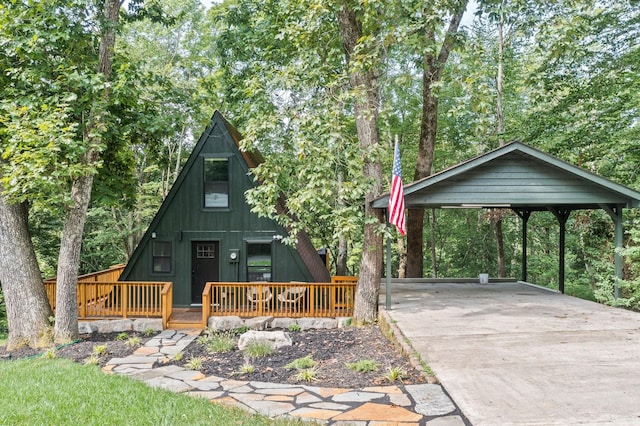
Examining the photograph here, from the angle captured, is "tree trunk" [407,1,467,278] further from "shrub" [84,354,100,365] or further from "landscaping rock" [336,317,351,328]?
"shrub" [84,354,100,365]

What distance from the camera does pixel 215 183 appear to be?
11656 mm

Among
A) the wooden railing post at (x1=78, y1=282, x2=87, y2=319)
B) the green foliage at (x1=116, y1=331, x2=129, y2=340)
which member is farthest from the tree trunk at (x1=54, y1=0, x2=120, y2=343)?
the wooden railing post at (x1=78, y1=282, x2=87, y2=319)

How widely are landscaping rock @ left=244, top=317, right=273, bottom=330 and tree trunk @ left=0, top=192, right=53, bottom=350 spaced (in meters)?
3.80

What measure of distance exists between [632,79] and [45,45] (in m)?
12.7

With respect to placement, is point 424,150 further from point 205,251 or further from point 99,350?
point 99,350

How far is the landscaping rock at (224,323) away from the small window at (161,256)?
2.63 m

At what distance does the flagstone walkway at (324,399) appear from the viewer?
13.4 feet

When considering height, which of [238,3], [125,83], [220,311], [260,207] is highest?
[238,3]

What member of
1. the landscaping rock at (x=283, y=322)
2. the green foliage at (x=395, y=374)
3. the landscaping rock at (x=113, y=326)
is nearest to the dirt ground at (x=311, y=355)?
the green foliage at (x=395, y=374)

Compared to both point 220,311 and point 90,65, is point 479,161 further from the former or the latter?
point 90,65

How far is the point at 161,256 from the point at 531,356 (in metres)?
9.03

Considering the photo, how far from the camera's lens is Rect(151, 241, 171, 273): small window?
37.7 feet

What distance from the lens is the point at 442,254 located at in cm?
2230

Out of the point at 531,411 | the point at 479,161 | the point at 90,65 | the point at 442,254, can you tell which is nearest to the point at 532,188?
the point at 479,161
